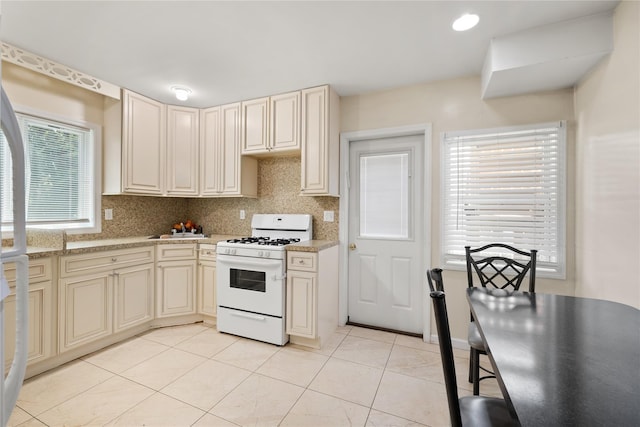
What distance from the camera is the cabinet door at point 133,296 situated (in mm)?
2670

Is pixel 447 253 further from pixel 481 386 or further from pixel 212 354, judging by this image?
pixel 212 354

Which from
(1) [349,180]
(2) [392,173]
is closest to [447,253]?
(2) [392,173]

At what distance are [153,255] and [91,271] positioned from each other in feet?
1.88

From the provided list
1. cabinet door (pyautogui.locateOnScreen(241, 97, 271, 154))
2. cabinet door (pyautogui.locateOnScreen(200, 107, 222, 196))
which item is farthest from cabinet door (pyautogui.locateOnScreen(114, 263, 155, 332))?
cabinet door (pyautogui.locateOnScreen(241, 97, 271, 154))

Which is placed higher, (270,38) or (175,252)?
(270,38)

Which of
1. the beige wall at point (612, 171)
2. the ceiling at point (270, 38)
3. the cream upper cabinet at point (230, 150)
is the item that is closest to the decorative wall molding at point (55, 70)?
the ceiling at point (270, 38)

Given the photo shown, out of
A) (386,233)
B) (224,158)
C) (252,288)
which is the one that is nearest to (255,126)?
(224,158)

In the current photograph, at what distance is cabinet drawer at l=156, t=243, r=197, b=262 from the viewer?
301 cm

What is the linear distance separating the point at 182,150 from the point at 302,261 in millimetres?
1980

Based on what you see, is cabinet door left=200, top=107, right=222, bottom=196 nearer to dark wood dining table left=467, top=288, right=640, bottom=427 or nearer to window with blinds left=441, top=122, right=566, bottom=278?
window with blinds left=441, top=122, right=566, bottom=278

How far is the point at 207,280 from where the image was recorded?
3.12 meters

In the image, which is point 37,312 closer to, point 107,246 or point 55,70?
point 107,246

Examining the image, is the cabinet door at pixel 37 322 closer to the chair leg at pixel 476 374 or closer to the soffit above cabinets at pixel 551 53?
the chair leg at pixel 476 374

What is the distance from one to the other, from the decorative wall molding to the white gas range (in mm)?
1827
